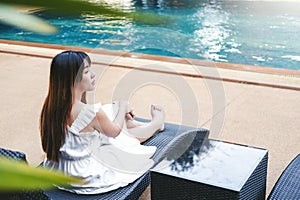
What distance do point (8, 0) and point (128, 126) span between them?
2312 millimetres

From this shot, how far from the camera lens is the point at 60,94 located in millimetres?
2033

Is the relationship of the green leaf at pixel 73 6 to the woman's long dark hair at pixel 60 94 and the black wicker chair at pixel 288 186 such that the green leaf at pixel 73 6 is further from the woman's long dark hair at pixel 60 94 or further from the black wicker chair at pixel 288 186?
the woman's long dark hair at pixel 60 94

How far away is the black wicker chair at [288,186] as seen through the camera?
173 cm

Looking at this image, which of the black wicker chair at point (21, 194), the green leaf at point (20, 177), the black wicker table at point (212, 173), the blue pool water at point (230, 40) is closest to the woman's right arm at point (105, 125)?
the black wicker table at point (212, 173)

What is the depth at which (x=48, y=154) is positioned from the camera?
2.16 metres

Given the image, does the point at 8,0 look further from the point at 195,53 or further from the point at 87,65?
the point at 195,53

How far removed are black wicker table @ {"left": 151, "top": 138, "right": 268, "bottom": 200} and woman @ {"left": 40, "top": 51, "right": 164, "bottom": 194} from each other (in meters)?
0.25

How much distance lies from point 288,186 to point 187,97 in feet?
7.91

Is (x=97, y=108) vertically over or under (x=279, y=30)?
over

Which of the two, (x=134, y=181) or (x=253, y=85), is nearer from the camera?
(x=134, y=181)

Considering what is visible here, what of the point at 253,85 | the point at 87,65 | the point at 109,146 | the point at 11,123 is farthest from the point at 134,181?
the point at 253,85

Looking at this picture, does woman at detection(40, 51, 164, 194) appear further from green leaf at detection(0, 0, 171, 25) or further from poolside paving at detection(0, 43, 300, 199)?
green leaf at detection(0, 0, 171, 25)

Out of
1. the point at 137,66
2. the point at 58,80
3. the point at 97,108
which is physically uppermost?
the point at 58,80

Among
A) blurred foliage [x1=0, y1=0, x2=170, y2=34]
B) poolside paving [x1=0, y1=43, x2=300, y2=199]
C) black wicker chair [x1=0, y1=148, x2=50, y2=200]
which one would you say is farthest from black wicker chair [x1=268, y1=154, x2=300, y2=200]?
blurred foliage [x1=0, y1=0, x2=170, y2=34]
